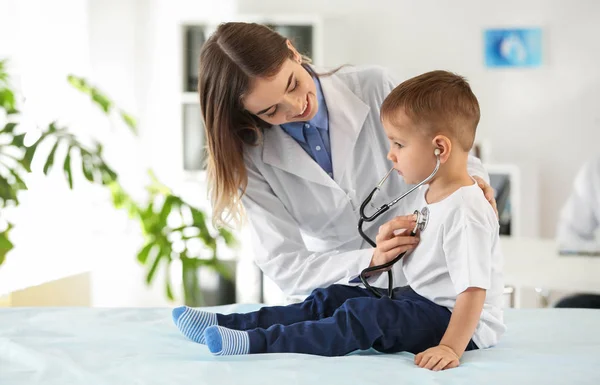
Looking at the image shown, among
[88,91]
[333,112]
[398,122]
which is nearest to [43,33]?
[88,91]

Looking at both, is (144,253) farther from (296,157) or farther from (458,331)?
(458,331)

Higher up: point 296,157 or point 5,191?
point 296,157

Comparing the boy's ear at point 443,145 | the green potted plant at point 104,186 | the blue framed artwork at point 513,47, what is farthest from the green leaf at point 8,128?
the blue framed artwork at point 513,47

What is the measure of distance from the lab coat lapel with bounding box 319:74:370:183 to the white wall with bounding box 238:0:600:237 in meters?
2.81

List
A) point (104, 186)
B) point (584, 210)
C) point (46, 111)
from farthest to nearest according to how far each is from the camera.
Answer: point (46, 111) < point (104, 186) < point (584, 210)

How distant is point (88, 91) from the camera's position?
3.03m

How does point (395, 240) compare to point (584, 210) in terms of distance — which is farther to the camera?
point (584, 210)

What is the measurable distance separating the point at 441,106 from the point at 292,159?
505 millimetres

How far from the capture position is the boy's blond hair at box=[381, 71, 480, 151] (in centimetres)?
139

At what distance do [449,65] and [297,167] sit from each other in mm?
3080

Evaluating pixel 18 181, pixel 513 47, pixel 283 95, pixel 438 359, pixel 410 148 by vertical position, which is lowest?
pixel 438 359

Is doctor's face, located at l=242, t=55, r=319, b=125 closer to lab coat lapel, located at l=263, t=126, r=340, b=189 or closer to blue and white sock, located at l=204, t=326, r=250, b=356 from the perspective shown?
lab coat lapel, located at l=263, t=126, r=340, b=189

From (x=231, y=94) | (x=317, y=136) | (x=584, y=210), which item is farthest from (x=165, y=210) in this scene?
(x=584, y=210)

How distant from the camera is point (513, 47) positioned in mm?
4598
